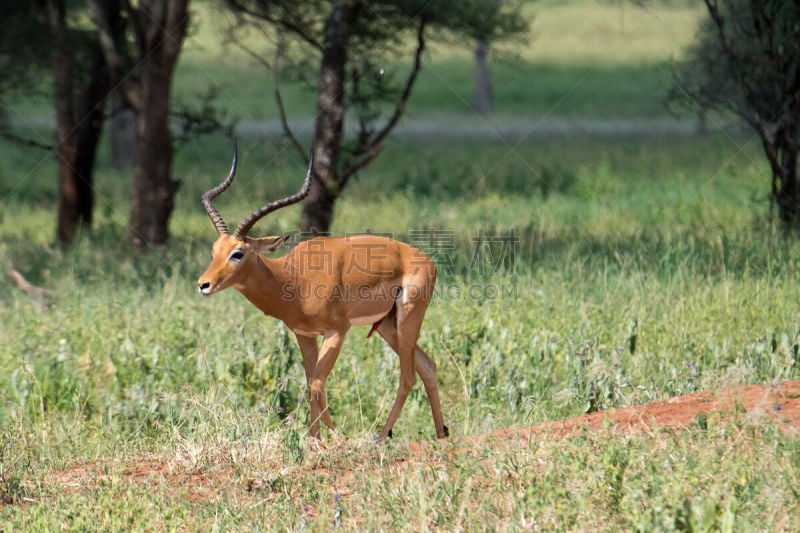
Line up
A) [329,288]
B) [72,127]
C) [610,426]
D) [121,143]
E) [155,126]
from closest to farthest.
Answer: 1. [610,426]
2. [329,288]
3. [155,126]
4. [72,127]
5. [121,143]

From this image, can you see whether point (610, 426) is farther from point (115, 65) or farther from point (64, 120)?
point (64, 120)

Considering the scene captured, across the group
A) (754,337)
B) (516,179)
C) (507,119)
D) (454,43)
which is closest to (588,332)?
(754,337)

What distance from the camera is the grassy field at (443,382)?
16.6 ft

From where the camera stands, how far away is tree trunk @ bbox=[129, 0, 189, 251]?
13234mm

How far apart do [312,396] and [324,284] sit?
2.14 feet

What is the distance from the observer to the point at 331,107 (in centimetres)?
1284

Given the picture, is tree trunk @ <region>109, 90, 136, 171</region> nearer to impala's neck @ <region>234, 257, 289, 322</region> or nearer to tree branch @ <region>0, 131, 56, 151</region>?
tree branch @ <region>0, 131, 56, 151</region>

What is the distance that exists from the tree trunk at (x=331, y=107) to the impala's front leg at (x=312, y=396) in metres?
6.04

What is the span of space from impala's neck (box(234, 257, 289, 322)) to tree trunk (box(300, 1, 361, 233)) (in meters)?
6.33

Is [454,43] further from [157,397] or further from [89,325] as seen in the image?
[157,397]

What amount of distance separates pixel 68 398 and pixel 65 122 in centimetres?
779

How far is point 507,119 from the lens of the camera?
38250mm

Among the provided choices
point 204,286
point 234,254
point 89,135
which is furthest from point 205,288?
point 89,135

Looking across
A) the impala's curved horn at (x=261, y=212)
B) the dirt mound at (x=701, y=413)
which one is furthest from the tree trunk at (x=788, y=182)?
the impala's curved horn at (x=261, y=212)
